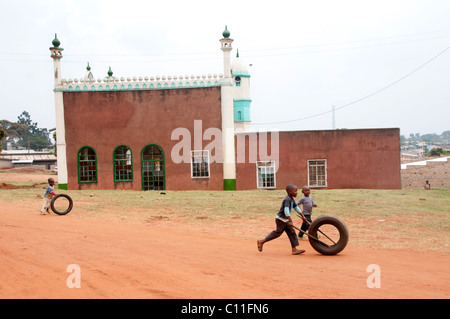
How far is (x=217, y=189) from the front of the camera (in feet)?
79.8

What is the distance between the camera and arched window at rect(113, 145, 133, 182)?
2458cm

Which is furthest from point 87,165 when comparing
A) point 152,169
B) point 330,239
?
point 330,239

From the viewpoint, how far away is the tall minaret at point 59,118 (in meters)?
24.7

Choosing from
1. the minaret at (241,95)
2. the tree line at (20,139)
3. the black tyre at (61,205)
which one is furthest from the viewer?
the tree line at (20,139)

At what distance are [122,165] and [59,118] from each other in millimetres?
4236

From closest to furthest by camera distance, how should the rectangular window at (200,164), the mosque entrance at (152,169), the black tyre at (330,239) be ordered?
the black tyre at (330,239) < the rectangular window at (200,164) < the mosque entrance at (152,169)

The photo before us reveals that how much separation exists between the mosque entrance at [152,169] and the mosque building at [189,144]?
5cm

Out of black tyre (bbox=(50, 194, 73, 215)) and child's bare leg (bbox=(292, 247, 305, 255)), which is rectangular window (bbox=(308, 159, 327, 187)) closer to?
black tyre (bbox=(50, 194, 73, 215))

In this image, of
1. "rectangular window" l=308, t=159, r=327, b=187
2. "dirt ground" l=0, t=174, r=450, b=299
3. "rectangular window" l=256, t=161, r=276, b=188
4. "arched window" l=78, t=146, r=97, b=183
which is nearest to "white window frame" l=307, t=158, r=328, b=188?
"rectangular window" l=308, t=159, r=327, b=187

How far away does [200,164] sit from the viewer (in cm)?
2425

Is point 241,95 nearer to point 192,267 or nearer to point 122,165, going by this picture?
point 122,165

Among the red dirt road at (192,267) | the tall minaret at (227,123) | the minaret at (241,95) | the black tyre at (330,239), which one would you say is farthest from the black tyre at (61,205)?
the minaret at (241,95)

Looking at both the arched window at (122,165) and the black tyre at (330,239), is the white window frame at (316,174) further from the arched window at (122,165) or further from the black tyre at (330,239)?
the black tyre at (330,239)

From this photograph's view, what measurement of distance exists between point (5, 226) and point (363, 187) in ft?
59.0
